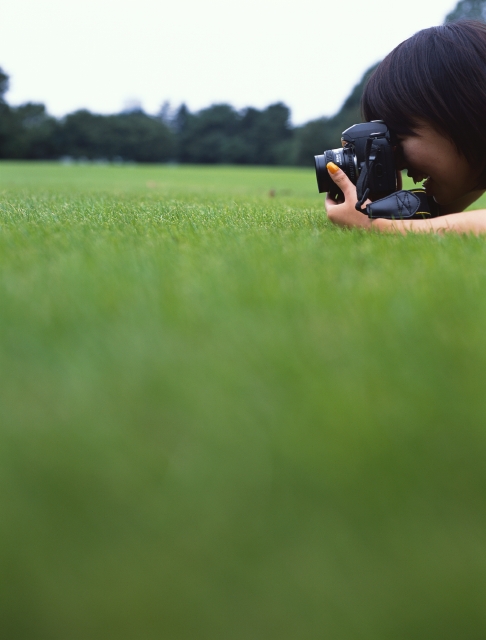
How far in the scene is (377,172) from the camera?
2.10 meters

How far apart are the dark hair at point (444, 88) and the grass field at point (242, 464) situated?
1.47 m

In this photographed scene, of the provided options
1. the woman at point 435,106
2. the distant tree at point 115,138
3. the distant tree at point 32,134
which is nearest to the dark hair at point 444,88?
the woman at point 435,106

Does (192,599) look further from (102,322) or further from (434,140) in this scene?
(434,140)

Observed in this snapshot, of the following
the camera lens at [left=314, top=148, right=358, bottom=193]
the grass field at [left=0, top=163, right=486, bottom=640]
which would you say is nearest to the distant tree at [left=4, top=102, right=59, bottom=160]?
the camera lens at [left=314, top=148, right=358, bottom=193]

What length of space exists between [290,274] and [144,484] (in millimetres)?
636

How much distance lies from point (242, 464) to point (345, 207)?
168 centimetres

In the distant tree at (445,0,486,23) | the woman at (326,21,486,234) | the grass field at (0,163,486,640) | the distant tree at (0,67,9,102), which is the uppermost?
the distant tree at (445,0,486,23)

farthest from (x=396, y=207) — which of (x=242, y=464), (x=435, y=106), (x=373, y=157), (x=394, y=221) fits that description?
(x=242, y=464)

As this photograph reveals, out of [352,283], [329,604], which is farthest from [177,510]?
[352,283]

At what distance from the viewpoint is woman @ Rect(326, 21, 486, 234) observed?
7.00 ft

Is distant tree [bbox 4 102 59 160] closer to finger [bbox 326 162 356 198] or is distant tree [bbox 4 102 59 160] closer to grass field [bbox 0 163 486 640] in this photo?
finger [bbox 326 162 356 198]

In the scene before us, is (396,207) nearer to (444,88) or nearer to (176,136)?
(444,88)

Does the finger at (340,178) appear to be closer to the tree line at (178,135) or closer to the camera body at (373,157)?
the camera body at (373,157)

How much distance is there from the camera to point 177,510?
52 centimetres
